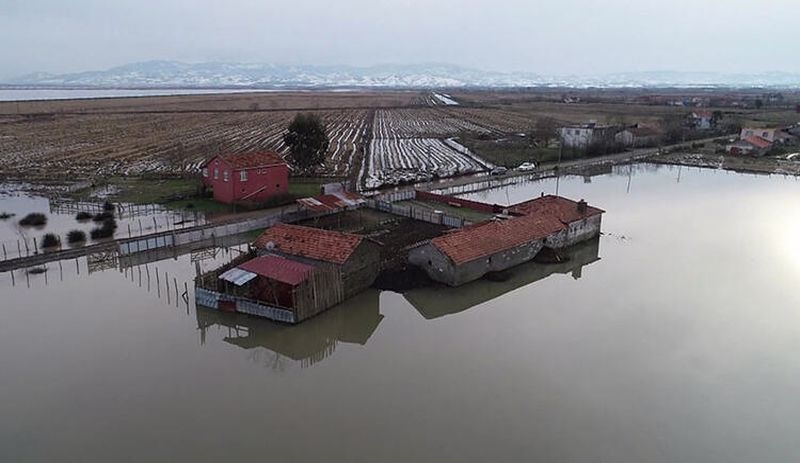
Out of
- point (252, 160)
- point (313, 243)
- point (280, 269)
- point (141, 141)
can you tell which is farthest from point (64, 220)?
point (141, 141)

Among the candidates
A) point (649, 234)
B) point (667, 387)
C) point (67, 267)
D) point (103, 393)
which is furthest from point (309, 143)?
point (667, 387)

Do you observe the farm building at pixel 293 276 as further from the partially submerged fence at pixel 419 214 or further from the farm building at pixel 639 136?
the farm building at pixel 639 136

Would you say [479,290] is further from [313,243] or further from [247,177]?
[247,177]

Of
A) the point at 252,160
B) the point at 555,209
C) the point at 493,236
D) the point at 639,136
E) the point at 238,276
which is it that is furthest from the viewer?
the point at 639,136

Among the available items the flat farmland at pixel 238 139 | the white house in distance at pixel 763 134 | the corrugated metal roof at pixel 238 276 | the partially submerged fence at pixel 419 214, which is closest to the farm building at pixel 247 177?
the partially submerged fence at pixel 419 214

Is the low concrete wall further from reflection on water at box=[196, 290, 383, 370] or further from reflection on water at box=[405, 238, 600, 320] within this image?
reflection on water at box=[196, 290, 383, 370]

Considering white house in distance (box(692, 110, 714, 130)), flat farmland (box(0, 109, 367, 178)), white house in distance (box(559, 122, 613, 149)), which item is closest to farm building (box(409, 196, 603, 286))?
flat farmland (box(0, 109, 367, 178))
